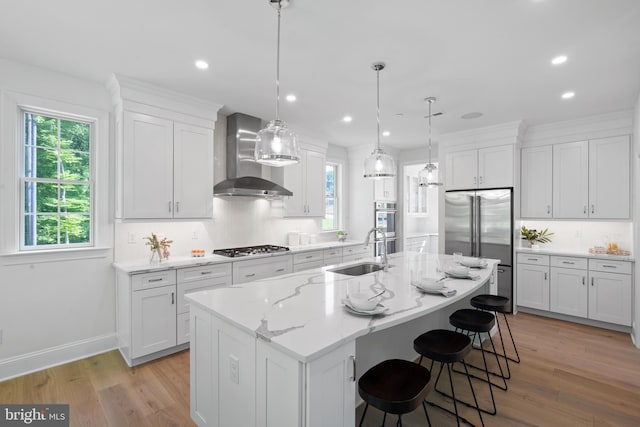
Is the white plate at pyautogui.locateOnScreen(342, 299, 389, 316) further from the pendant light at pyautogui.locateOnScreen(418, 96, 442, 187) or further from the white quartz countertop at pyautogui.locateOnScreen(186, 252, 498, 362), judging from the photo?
the pendant light at pyautogui.locateOnScreen(418, 96, 442, 187)

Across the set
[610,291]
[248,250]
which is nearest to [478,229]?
[610,291]

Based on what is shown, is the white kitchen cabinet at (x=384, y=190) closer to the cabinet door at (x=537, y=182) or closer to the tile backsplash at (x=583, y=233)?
the cabinet door at (x=537, y=182)

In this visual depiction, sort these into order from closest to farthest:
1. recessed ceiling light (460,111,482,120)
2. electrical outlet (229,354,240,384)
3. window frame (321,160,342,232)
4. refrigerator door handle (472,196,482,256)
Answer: electrical outlet (229,354,240,384)
recessed ceiling light (460,111,482,120)
refrigerator door handle (472,196,482,256)
window frame (321,160,342,232)

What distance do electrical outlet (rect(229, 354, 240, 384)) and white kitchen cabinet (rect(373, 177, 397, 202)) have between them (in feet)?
15.3

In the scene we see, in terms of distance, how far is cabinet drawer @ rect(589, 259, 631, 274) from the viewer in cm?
380

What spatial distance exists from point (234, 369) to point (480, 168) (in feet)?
15.1

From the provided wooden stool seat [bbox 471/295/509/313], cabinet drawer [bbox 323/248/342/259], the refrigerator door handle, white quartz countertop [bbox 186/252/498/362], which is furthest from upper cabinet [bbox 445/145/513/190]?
white quartz countertop [bbox 186/252/498/362]

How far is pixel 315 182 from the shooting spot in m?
5.20

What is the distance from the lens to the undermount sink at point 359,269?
9.74 feet

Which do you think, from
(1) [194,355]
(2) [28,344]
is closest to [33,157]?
(2) [28,344]

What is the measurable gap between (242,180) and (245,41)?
1.83 meters

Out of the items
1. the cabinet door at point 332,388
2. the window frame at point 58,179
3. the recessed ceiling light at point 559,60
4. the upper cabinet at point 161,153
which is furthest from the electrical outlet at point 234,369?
the recessed ceiling light at point 559,60

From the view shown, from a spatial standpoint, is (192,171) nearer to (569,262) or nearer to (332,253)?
(332,253)

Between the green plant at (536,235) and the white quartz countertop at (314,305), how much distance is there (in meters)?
2.60
